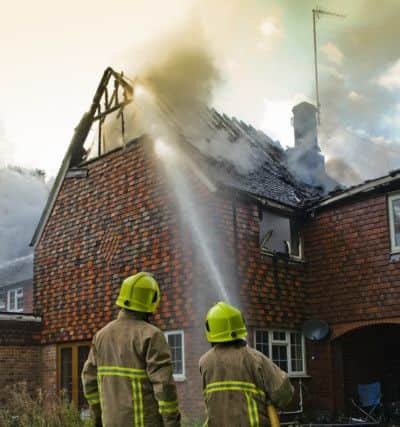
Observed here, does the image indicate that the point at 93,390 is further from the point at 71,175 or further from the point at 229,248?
the point at 71,175

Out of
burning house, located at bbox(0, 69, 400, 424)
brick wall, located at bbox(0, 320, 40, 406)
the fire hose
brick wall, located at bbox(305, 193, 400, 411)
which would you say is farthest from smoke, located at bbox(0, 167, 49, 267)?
the fire hose

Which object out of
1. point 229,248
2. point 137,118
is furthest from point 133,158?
point 229,248

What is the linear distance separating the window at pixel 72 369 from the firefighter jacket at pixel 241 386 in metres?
11.1

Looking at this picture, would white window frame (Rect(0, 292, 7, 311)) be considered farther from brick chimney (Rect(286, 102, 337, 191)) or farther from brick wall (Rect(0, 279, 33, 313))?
brick chimney (Rect(286, 102, 337, 191))

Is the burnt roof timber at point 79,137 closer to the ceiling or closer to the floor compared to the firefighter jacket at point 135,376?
closer to the ceiling

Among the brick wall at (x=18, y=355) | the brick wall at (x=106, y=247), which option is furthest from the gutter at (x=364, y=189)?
the brick wall at (x=18, y=355)

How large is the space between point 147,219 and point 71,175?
355 cm

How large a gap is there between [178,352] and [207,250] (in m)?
2.11

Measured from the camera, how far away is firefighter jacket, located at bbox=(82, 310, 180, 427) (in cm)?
438

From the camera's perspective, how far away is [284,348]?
48.1ft

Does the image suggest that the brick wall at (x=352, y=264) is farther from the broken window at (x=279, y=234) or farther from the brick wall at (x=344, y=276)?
the broken window at (x=279, y=234)

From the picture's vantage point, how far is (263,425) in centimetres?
475

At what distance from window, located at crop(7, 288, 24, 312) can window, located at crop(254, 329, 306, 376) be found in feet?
61.2

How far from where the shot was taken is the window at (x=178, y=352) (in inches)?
522
